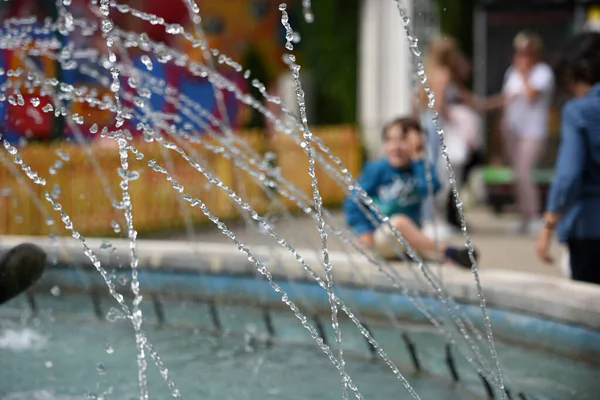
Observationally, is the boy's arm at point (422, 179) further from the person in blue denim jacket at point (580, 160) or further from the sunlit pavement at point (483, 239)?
the person in blue denim jacket at point (580, 160)

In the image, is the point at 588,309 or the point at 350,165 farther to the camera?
the point at 350,165

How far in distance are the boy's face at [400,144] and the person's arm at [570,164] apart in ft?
4.96

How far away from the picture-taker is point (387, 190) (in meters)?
6.41

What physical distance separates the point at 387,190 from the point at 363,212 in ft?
0.59

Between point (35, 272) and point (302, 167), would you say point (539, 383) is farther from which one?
point (302, 167)

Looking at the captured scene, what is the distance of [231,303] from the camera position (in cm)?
629

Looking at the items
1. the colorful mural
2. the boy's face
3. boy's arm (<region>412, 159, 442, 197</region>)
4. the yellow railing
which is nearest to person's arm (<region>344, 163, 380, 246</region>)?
the boy's face

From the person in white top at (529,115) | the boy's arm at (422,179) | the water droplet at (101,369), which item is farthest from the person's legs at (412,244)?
the person in white top at (529,115)

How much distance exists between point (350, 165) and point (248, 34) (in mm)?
3078

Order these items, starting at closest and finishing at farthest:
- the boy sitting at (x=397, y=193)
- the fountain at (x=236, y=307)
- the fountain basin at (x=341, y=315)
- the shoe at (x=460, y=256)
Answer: the fountain at (x=236, y=307) < the fountain basin at (x=341, y=315) < the shoe at (x=460, y=256) < the boy sitting at (x=397, y=193)

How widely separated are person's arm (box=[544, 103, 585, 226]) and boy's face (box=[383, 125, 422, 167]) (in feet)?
4.96

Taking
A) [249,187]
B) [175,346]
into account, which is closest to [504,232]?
[249,187]

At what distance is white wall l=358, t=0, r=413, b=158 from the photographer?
13.6m

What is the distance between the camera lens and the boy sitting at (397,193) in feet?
20.5
